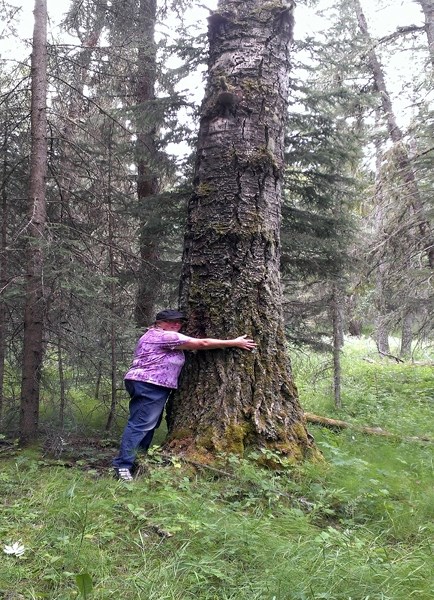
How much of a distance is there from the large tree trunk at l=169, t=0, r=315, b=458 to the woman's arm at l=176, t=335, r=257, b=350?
0.09m

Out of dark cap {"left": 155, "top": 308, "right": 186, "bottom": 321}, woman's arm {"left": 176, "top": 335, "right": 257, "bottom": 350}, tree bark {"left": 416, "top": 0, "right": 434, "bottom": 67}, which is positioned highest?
tree bark {"left": 416, "top": 0, "right": 434, "bottom": 67}

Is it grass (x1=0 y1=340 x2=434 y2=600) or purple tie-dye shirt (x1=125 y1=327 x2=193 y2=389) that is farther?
purple tie-dye shirt (x1=125 y1=327 x2=193 y2=389)

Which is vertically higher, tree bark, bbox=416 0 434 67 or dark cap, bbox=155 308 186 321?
tree bark, bbox=416 0 434 67

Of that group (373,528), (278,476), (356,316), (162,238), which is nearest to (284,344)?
(278,476)

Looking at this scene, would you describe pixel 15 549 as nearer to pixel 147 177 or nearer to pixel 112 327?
pixel 112 327

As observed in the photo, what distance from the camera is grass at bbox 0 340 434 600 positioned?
259cm

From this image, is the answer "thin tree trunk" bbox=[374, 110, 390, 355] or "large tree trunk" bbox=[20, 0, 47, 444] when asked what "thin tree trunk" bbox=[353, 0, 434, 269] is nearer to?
"thin tree trunk" bbox=[374, 110, 390, 355]

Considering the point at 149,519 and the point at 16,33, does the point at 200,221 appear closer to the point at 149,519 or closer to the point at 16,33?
the point at 149,519

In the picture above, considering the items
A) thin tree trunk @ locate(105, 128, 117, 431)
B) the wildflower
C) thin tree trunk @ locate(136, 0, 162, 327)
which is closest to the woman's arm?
thin tree trunk @ locate(105, 128, 117, 431)

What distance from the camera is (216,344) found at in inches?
184

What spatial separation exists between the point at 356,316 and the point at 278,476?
721 centimetres

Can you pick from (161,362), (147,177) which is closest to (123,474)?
(161,362)

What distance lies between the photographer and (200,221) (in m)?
5.10

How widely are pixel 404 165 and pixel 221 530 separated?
10.2 meters
